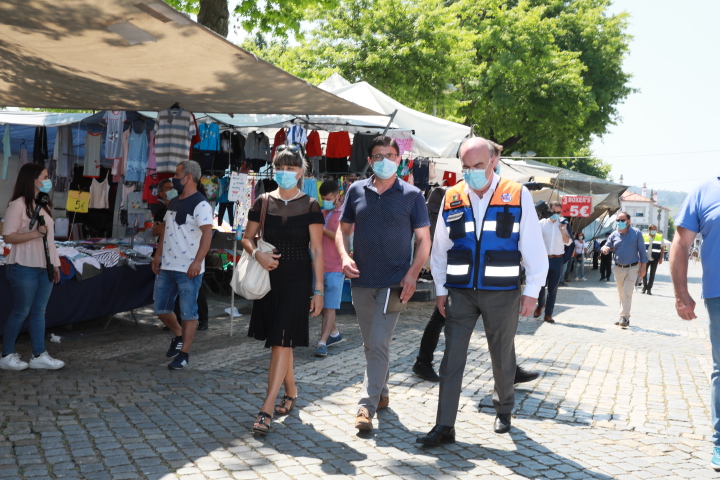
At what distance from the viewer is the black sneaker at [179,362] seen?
6.94 metres

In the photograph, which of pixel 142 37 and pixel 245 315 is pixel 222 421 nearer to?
pixel 142 37

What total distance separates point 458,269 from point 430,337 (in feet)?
6.84

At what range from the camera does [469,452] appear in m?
4.68

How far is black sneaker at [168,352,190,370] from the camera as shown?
6.94 m

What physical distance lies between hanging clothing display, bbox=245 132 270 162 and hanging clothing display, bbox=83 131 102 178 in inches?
89.8

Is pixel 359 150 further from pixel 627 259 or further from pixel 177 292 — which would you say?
pixel 627 259

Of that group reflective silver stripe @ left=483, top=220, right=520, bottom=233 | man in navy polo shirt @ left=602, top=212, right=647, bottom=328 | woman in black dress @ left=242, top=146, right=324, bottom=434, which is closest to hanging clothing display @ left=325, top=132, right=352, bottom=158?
man in navy polo shirt @ left=602, top=212, right=647, bottom=328

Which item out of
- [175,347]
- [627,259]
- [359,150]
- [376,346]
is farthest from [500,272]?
[627,259]

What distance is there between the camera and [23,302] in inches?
267

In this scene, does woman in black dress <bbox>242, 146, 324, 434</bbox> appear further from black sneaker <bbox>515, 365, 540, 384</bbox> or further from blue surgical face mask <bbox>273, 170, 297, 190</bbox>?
black sneaker <bbox>515, 365, 540, 384</bbox>

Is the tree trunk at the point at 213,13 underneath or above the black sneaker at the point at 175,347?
above

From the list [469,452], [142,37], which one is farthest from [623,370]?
[142,37]

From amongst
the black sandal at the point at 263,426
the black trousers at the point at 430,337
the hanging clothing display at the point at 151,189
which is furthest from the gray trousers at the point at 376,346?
the hanging clothing display at the point at 151,189

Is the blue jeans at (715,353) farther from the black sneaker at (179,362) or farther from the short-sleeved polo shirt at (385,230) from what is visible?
the black sneaker at (179,362)
